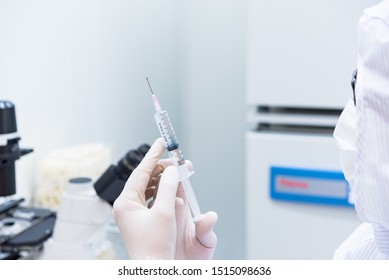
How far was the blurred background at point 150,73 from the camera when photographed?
1.19 m

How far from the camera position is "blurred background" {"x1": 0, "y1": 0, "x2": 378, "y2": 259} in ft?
3.92

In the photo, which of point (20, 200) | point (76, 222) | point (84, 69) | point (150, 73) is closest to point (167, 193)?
point (76, 222)

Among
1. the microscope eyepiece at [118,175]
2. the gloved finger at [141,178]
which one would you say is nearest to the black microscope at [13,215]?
the microscope eyepiece at [118,175]

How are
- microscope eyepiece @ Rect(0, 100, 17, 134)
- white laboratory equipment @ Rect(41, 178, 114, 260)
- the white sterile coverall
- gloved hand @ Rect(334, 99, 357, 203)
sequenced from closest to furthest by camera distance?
the white sterile coverall < gloved hand @ Rect(334, 99, 357, 203) < microscope eyepiece @ Rect(0, 100, 17, 134) < white laboratory equipment @ Rect(41, 178, 114, 260)

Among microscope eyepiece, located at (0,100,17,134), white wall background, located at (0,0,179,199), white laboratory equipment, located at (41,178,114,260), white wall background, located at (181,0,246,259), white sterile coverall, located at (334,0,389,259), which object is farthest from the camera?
white wall background, located at (181,0,246,259)

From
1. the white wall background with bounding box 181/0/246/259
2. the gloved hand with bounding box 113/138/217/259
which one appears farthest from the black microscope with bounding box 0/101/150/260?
the white wall background with bounding box 181/0/246/259

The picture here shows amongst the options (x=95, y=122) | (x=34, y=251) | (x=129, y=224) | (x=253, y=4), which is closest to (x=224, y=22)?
(x=253, y=4)

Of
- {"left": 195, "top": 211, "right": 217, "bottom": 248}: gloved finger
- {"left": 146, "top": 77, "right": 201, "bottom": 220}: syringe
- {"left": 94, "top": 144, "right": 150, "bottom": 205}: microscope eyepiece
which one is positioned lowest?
{"left": 195, "top": 211, "right": 217, "bottom": 248}: gloved finger

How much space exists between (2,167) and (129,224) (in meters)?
0.28

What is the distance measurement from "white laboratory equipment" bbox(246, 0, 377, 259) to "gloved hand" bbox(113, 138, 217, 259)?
54 cm

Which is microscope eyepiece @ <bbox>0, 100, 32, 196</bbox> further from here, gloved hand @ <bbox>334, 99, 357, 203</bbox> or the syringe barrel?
gloved hand @ <bbox>334, 99, 357, 203</bbox>

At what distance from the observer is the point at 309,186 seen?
126 centimetres

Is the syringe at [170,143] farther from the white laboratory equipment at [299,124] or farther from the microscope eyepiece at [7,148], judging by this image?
the white laboratory equipment at [299,124]

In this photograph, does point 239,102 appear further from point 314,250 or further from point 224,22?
point 314,250
